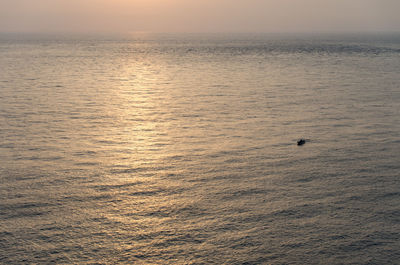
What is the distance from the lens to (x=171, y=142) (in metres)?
11.9

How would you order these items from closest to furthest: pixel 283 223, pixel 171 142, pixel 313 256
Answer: pixel 313 256
pixel 283 223
pixel 171 142

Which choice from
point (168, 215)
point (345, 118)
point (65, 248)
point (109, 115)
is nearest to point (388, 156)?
point (345, 118)

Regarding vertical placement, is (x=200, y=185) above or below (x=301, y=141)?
below

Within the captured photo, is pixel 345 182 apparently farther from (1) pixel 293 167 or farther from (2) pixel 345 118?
(2) pixel 345 118

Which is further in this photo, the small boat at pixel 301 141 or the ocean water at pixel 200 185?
the small boat at pixel 301 141

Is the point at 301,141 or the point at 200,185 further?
the point at 301,141

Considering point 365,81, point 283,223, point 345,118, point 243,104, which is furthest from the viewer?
point 365,81

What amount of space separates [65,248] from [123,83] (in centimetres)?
2399

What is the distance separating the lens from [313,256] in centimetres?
573

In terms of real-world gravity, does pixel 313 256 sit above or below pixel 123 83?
below

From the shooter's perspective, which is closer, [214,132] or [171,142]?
[171,142]

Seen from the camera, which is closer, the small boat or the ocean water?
the ocean water

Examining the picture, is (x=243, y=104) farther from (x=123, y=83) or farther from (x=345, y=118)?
(x=123, y=83)

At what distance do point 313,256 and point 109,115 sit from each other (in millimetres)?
12385
